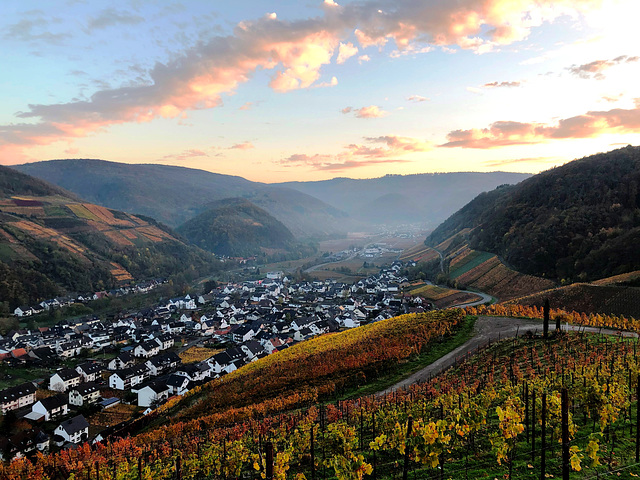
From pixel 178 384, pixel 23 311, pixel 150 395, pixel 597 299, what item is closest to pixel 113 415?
pixel 150 395

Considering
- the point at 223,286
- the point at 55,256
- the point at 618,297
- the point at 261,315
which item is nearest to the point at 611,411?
the point at 618,297

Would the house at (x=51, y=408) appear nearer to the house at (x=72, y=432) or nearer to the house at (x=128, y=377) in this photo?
the house at (x=72, y=432)

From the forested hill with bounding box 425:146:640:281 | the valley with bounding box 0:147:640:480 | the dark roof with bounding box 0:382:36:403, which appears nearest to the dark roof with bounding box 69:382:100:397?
the valley with bounding box 0:147:640:480

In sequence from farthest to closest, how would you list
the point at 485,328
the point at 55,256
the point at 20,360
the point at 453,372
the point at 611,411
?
the point at 55,256 < the point at 20,360 < the point at 485,328 < the point at 453,372 < the point at 611,411

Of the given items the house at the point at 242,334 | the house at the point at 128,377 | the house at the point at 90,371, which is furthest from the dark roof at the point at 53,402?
the house at the point at 242,334

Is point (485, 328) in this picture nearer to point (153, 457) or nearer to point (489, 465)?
point (489, 465)
